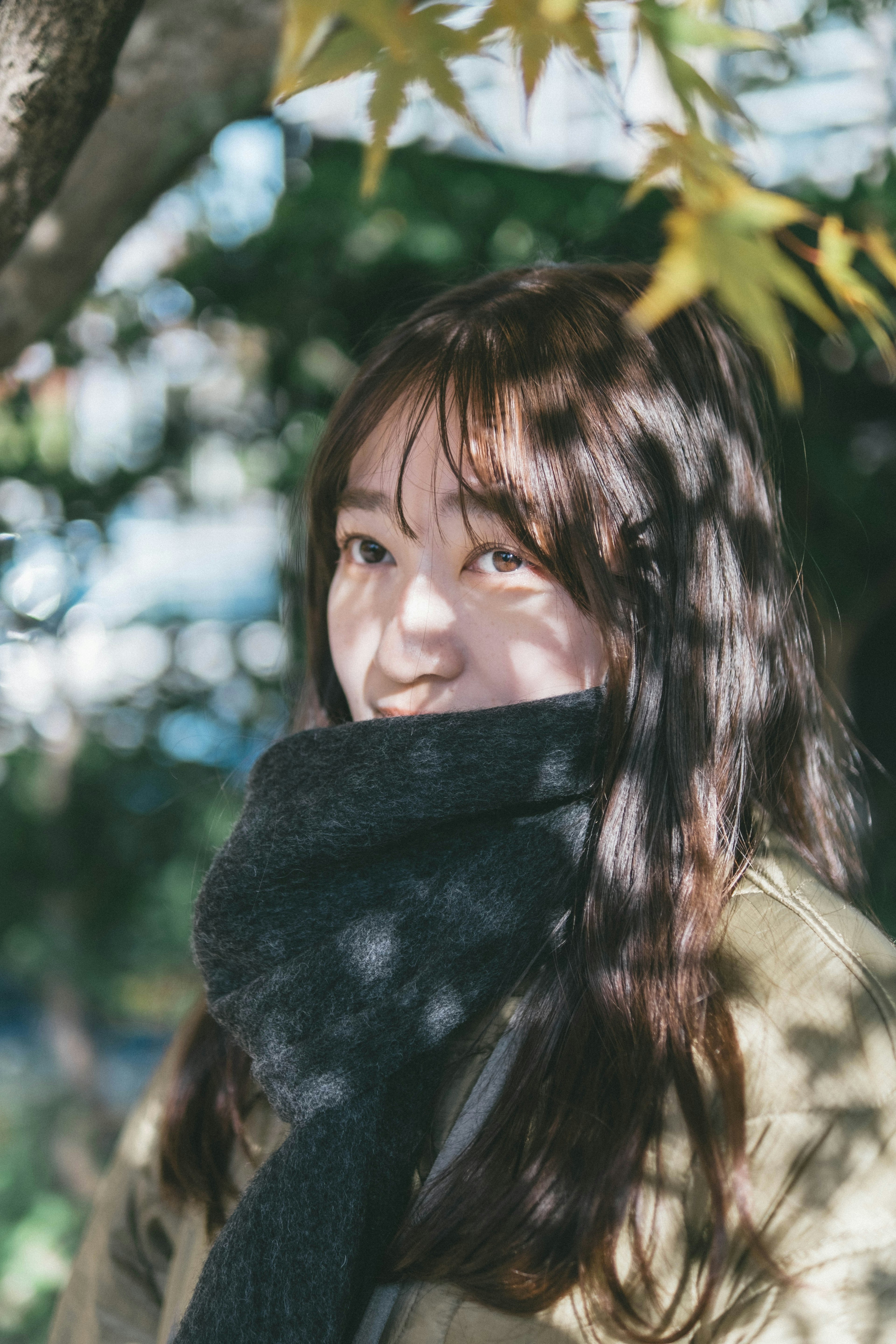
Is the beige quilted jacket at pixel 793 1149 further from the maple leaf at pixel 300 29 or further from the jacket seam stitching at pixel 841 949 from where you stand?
the maple leaf at pixel 300 29

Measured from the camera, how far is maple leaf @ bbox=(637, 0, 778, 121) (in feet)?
2.86

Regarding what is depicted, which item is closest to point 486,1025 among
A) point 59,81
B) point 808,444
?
point 59,81

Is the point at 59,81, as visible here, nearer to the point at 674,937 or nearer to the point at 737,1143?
the point at 674,937

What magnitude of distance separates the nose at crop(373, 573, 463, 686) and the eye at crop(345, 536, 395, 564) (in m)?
→ 0.16

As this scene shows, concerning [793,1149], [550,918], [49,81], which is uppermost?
[49,81]

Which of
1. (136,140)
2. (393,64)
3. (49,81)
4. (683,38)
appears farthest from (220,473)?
(683,38)

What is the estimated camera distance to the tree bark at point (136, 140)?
1.95 m

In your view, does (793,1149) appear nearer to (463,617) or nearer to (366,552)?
(463,617)

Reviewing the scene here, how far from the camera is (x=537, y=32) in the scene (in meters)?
0.97

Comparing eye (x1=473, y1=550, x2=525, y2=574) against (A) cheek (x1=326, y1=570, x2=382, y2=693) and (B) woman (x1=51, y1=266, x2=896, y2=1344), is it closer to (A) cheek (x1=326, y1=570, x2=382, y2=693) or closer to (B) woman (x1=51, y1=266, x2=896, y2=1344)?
(B) woman (x1=51, y1=266, x2=896, y2=1344)

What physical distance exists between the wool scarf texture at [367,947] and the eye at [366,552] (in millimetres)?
264

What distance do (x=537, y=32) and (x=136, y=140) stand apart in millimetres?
1308

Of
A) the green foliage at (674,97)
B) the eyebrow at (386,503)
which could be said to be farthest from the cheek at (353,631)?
the green foliage at (674,97)

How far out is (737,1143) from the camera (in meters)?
1.12
